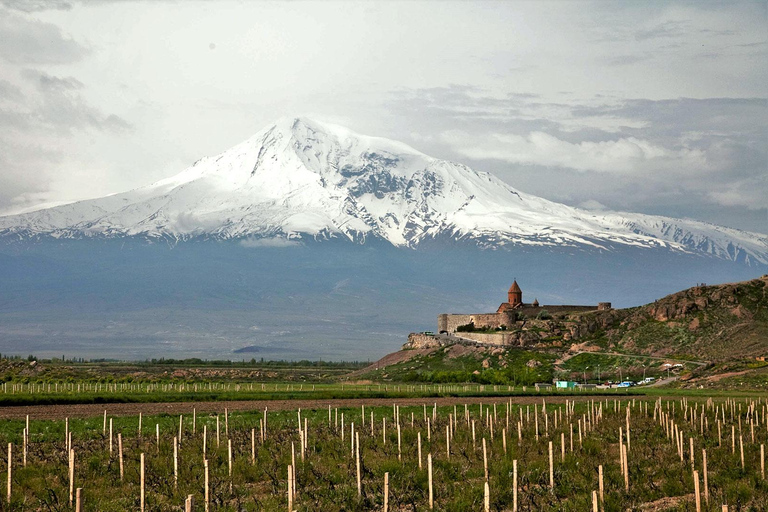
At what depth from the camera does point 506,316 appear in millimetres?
111500

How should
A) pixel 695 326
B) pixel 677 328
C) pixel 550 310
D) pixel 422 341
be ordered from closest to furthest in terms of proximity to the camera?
pixel 695 326, pixel 677 328, pixel 422 341, pixel 550 310

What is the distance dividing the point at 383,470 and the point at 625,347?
245 feet

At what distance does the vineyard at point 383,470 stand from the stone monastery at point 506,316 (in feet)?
256

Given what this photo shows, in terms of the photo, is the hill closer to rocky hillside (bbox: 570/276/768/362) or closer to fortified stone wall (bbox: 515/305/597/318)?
rocky hillside (bbox: 570/276/768/362)

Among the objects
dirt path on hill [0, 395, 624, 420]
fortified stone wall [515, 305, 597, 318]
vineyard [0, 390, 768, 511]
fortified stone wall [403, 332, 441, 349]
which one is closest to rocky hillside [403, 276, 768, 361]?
fortified stone wall [515, 305, 597, 318]

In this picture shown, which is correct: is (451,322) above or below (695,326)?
above

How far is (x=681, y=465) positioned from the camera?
80.5 feet

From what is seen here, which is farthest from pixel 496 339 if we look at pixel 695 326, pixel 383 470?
pixel 383 470

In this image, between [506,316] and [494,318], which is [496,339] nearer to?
[506,316]

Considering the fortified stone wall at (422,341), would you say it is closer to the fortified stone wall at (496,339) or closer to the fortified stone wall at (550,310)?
the fortified stone wall at (496,339)

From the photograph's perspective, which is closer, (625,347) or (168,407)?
(168,407)

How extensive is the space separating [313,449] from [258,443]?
238cm

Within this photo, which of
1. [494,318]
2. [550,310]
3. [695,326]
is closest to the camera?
[695,326]

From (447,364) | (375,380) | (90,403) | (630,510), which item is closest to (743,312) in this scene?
(447,364)
